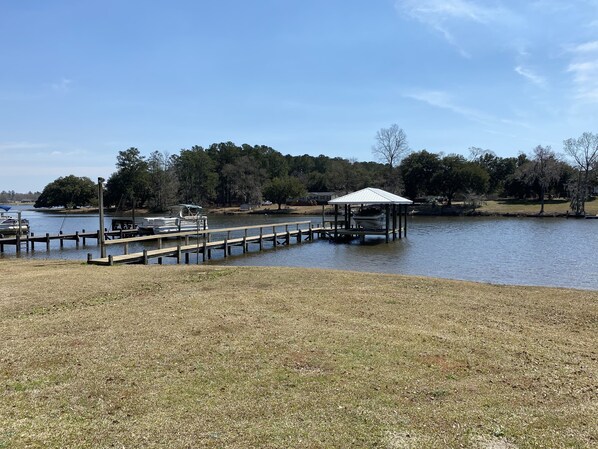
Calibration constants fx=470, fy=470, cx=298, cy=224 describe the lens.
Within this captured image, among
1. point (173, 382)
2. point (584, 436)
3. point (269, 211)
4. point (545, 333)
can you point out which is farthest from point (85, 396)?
point (269, 211)

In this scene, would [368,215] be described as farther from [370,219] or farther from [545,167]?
[545,167]

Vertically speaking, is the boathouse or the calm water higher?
the boathouse

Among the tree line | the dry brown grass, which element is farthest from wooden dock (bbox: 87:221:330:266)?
the tree line

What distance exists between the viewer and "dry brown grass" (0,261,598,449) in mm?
4254

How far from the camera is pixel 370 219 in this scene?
35906mm

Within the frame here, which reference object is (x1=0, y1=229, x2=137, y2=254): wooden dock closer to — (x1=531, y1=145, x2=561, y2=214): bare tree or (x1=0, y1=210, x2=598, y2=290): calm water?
(x1=0, y1=210, x2=598, y2=290): calm water

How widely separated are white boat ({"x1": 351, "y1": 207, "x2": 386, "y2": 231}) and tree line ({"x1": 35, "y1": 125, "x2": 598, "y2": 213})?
44080 mm

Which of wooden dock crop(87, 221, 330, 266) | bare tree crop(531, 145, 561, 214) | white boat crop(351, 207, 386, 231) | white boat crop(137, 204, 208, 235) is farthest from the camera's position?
bare tree crop(531, 145, 561, 214)

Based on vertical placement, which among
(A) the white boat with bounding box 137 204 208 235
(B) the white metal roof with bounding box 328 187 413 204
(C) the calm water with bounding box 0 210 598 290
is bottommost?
(C) the calm water with bounding box 0 210 598 290

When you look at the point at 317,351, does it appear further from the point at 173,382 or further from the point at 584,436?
the point at 584,436

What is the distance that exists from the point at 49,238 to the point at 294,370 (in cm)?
3074

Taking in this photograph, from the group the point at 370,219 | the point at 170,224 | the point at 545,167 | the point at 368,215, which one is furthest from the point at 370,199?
the point at 545,167

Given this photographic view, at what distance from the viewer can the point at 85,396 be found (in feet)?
16.5

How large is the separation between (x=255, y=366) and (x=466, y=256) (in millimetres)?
20763
